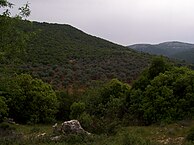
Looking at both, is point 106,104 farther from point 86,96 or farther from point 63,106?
point 63,106

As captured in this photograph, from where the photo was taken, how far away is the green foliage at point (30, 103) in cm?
2862

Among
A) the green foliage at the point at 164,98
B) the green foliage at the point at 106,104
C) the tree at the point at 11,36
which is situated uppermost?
the tree at the point at 11,36

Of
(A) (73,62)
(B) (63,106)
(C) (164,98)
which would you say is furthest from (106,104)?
(A) (73,62)

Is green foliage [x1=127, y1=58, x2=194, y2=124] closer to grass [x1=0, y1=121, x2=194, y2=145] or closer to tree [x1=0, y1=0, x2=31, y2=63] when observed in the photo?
grass [x1=0, y1=121, x2=194, y2=145]

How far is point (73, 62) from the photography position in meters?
50.7

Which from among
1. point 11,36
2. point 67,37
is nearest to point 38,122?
point 11,36

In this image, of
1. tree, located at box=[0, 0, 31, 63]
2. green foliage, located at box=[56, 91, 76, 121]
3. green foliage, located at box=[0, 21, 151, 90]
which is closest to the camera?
tree, located at box=[0, 0, 31, 63]

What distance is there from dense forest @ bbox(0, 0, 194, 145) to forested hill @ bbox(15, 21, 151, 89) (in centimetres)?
12

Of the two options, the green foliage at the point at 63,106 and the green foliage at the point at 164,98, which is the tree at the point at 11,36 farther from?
the green foliage at the point at 63,106

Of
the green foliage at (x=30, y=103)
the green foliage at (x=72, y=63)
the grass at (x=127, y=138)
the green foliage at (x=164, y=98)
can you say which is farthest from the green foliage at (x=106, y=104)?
the green foliage at (x=72, y=63)

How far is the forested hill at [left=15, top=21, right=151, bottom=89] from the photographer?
44.3m

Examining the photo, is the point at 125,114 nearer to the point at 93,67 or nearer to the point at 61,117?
the point at 61,117

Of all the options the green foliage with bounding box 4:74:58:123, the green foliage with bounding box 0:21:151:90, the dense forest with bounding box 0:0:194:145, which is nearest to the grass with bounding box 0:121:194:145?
the dense forest with bounding box 0:0:194:145

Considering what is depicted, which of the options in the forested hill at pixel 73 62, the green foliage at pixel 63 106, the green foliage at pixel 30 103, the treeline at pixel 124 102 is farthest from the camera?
the forested hill at pixel 73 62
